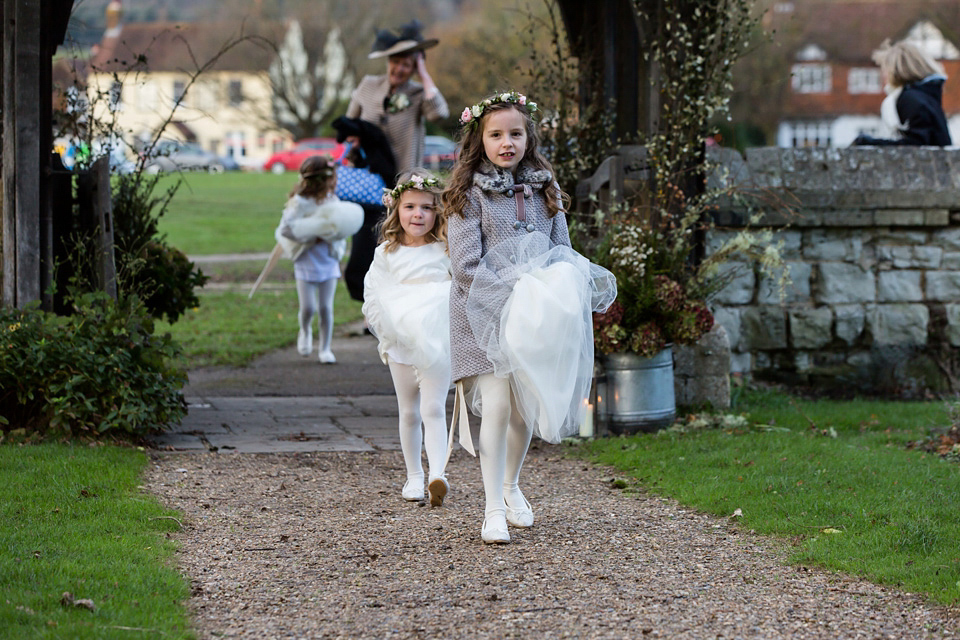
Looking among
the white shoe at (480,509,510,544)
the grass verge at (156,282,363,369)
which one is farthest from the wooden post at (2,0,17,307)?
the white shoe at (480,509,510,544)

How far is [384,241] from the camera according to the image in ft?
17.4

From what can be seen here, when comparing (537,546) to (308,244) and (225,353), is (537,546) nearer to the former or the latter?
(308,244)

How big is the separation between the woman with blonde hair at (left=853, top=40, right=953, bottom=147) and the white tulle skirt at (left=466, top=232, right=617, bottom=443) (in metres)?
5.60

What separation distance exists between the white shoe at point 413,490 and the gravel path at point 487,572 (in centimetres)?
5

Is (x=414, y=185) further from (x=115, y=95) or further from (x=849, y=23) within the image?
(x=849, y=23)

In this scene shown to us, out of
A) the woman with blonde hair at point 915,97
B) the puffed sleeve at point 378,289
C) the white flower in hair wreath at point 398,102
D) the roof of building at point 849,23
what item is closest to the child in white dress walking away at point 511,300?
the puffed sleeve at point 378,289

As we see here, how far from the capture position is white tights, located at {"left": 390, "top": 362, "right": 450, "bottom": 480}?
5094 millimetres

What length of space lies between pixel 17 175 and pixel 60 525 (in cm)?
295

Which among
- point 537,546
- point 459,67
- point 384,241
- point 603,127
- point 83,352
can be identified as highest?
point 459,67

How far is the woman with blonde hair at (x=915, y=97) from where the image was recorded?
357 inches

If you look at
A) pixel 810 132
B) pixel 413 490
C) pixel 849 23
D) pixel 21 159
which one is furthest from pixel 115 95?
pixel 810 132

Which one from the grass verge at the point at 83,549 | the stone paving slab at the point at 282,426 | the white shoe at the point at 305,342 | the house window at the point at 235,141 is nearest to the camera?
the grass verge at the point at 83,549

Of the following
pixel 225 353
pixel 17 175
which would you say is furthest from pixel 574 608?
pixel 225 353

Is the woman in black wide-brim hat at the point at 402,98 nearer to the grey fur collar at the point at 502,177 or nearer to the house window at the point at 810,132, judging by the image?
the grey fur collar at the point at 502,177
